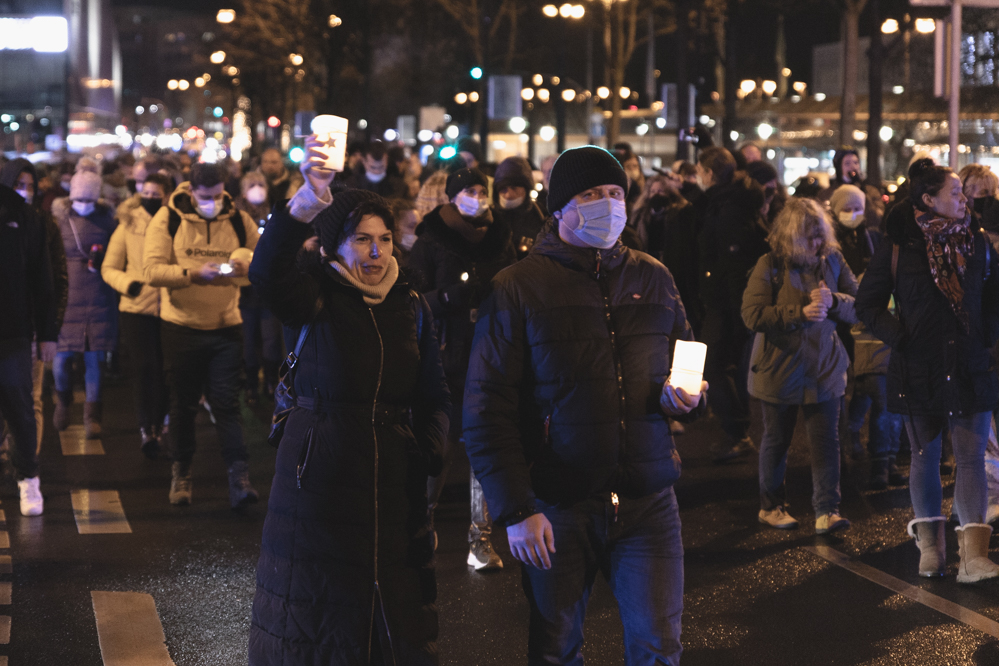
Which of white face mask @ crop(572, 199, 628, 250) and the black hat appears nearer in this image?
white face mask @ crop(572, 199, 628, 250)

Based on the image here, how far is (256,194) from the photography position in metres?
12.4

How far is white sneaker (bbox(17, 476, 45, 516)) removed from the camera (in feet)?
26.2

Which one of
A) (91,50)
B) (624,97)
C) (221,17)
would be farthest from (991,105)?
(91,50)

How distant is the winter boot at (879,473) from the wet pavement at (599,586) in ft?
0.28

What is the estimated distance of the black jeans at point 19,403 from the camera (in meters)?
7.84

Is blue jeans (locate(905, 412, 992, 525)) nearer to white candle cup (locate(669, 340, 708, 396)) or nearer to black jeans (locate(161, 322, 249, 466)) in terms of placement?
white candle cup (locate(669, 340, 708, 396))

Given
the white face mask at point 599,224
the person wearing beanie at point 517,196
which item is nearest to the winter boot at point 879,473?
the person wearing beanie at point 517,196

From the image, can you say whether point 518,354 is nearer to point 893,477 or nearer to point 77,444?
point 893,477

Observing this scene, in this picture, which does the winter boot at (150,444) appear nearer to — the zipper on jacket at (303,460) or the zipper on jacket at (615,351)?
the zipper on jacket at (303,460)

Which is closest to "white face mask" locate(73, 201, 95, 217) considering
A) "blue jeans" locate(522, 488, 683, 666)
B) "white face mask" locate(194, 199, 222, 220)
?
"white face mask" locate(194, 199, 222, 220)

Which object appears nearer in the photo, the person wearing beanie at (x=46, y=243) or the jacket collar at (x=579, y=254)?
the jacket collar at (x=579, y=254)

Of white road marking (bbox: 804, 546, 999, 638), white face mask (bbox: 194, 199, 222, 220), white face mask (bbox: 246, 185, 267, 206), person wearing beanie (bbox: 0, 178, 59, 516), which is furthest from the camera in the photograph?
white face mask (bbox: 246, 185, 267, 206)

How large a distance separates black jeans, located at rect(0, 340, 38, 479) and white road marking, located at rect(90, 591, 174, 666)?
2.00 metres

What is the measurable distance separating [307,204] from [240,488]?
4532 mm
